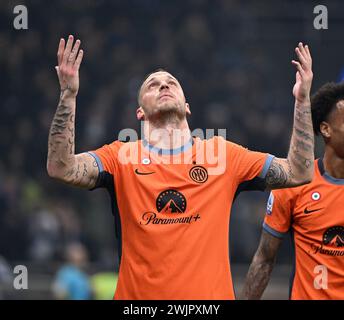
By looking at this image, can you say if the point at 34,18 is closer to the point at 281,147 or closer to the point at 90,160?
the point at 281,147

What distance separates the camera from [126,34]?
52.4 ft

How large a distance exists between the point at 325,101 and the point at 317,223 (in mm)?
844

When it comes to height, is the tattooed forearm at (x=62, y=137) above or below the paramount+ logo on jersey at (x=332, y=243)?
above

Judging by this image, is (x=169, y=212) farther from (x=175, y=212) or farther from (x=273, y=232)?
(x=273, y=232)

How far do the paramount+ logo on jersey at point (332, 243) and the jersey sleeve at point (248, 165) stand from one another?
0.74 m

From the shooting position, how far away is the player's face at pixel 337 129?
620cm

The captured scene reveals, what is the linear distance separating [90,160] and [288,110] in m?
9.82

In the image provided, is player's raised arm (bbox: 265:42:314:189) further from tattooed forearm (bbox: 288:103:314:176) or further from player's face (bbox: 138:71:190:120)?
player's face (bbox: 138:71:190:120)

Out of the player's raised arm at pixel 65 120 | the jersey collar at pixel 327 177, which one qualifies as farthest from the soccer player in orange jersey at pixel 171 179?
the jersey collar at pixel 327 177

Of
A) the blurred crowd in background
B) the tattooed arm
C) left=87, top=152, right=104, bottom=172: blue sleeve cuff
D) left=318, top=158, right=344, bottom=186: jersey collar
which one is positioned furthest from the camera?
the blurred crowd in background

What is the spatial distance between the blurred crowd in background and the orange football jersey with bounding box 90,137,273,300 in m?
7.14

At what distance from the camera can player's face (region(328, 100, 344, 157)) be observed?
244 inches

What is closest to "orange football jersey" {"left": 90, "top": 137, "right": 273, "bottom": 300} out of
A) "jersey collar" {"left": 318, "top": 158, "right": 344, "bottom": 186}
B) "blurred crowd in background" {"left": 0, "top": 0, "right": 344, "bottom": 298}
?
"jersey collar" {"left": 318, "top": 158, "right": 344, "bottom": 186}

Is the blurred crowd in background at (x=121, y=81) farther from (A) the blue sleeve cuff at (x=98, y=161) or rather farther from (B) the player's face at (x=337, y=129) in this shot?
(A) the blue sleeve cuff at (x=98, y=161)
